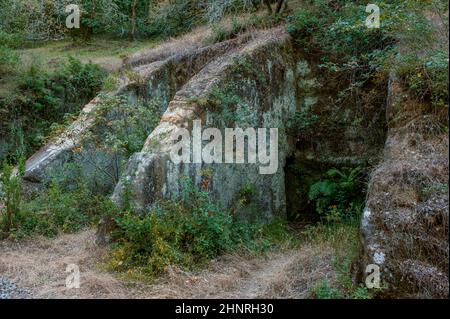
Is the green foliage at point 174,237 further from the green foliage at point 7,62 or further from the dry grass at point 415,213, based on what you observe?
the green foliage at point 7,62

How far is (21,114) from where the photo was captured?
1297 cm

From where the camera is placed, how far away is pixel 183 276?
625 centimetres

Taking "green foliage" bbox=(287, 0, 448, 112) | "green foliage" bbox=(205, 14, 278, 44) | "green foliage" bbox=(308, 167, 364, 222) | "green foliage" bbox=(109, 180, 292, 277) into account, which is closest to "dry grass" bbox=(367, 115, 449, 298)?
"green foliage" bbox=(287, 0, 448, 112)

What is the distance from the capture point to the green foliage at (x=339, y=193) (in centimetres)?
962

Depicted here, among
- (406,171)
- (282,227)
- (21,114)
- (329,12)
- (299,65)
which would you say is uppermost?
(329,12)

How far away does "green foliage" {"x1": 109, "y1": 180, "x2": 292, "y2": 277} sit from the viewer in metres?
6.48

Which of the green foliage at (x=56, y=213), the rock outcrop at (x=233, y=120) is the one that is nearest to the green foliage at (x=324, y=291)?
the rock outcrop at (x=233, y=120)

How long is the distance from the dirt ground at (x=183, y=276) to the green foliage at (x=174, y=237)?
215mm

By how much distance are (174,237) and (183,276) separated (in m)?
0.68

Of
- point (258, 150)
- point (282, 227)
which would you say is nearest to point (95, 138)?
point (258, 150)

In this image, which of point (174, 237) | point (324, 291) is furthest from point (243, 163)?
point (324, 291)

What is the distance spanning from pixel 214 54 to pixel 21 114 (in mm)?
5473

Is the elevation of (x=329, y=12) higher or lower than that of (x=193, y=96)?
higher
